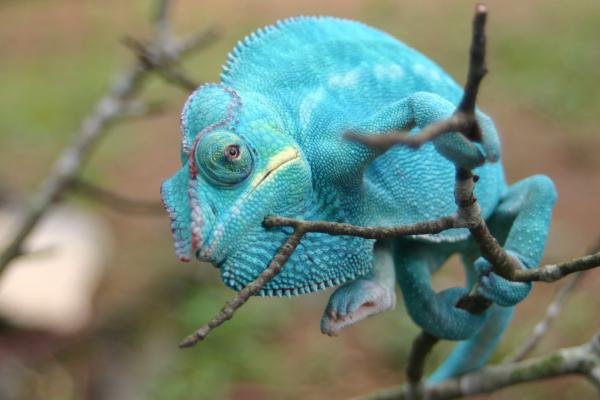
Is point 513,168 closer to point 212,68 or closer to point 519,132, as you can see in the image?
point 519,132

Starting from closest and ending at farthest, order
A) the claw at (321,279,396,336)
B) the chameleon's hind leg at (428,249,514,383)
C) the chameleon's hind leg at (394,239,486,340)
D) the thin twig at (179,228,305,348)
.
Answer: the thin twig at (179,228,305,348) < the claw at (321,279,396,336) < the chameleon's hind leg at (394,239,486,340) < the chameleon's hind leg at (428,249,514,383)

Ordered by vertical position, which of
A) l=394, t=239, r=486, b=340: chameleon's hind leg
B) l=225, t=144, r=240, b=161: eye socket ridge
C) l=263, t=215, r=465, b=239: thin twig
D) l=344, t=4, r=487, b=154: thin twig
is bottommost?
l=394, t=239, r=486, b=340: chameleon's hind leg

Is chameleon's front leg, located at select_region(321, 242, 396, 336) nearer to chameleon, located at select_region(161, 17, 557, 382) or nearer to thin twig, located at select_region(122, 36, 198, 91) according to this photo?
chameleon, located at select_region(161, 17, 557, 382)

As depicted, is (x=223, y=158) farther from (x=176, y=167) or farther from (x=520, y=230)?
(x=176, y=167)

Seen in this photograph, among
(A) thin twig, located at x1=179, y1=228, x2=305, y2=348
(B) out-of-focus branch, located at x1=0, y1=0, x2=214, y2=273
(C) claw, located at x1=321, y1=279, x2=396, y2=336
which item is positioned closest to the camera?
(A) thin twig, located at x1=179, y1=228, x2=305, y2=348

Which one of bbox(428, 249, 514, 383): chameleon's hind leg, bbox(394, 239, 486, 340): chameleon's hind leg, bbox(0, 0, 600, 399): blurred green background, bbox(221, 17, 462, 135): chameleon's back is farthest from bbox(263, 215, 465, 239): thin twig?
bbox(0, 0, 600, 399): blurred green background

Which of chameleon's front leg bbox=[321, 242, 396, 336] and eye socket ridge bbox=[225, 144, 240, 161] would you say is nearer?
eye socket ridge bbox=[225, 144, 240, 161]
